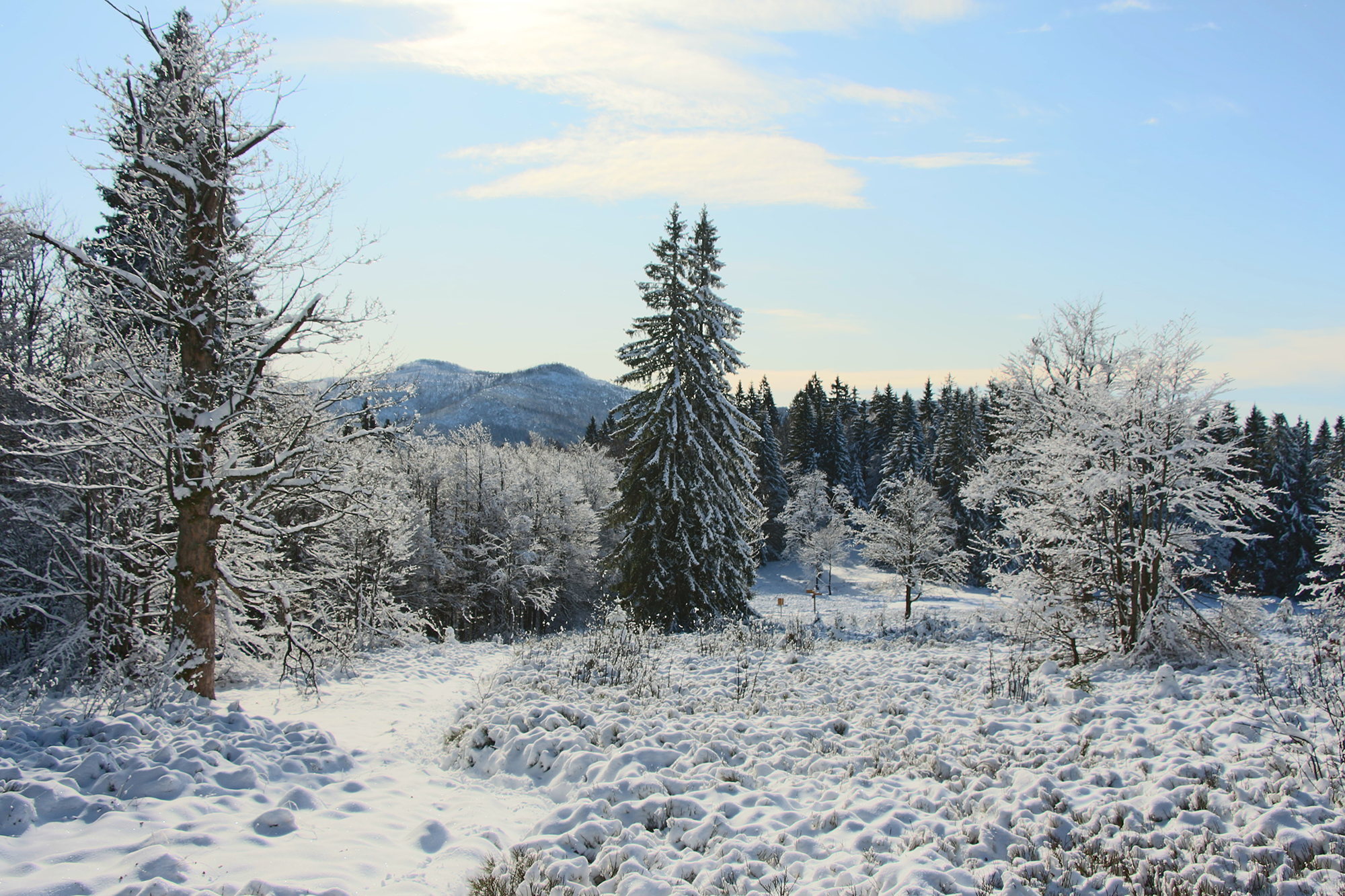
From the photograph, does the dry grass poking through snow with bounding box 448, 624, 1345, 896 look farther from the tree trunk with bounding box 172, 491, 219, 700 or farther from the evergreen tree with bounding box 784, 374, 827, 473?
the evergreen tree with bounding box 784, 374, 827, 473

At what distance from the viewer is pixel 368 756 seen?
300 inches

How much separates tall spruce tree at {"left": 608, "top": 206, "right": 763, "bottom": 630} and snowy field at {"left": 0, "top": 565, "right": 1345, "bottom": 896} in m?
8.55

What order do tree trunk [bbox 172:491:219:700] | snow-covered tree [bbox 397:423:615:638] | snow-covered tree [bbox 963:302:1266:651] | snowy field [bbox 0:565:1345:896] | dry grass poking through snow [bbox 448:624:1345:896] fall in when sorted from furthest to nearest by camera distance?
snow-covered tree [bbox 397:423:615:638] < snow-covered tree [bbox 963:302:1266:651] < tree trunk [bbox 172:491:219:700] < dry grass poking through snow [bbox 448:624:1345:896] < snowy field [bbox 0:565:1345:896]

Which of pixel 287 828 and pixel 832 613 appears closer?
pixel 287 828

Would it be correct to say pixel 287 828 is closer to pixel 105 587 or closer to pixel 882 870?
pixel 882 870

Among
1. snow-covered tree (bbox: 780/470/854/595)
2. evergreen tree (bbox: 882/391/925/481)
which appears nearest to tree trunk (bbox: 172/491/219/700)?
snow-covered tree (bbox: 780/470/854/595)

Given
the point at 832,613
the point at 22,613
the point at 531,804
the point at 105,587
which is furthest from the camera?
the point at 832,613

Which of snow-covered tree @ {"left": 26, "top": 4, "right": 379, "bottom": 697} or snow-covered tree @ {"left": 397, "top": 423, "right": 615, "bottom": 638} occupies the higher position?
snow-covered tree @ {"left": 26, "top": 4, "right": 379, "bottom": 697}

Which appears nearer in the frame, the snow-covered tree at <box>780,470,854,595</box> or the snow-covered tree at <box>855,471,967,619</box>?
the snow-covered tree at <box>855,471,967,619</box>

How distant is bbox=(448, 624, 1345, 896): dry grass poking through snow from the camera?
4.83 m

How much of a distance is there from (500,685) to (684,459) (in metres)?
9.71

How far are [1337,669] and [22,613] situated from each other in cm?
2141

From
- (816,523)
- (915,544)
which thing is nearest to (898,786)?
(915,544)

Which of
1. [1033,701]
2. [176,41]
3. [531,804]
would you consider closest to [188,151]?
[176,41]
